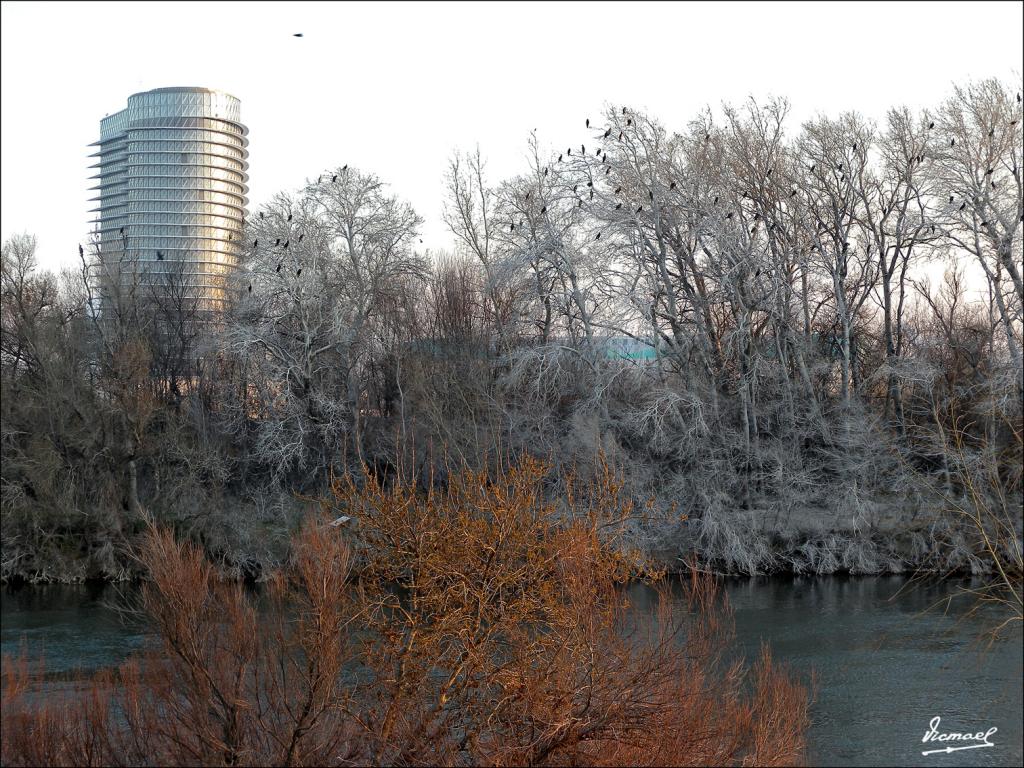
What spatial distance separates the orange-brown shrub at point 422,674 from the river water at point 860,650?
3412mm

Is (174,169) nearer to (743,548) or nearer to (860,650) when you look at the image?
(743,548)

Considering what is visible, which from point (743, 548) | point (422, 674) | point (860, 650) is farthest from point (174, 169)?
point (422, 674)

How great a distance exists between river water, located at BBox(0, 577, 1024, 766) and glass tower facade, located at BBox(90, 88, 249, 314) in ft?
145

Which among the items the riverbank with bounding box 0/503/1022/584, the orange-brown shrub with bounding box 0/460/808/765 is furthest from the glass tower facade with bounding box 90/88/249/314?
the orange-brown shrub with bounding box 0/460/808/765

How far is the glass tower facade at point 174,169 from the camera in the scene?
72062 mm

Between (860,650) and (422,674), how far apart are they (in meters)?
11.1

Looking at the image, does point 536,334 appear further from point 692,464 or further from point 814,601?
point 814,601

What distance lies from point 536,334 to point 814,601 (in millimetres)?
12912

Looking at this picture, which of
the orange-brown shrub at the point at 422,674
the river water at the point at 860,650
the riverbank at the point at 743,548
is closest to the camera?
the orange-brown shrub at the point at 422,674

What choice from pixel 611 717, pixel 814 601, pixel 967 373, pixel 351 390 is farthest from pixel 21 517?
pixel 967 373

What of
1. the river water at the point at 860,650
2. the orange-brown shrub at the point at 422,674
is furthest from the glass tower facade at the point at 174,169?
the orange-brown shrub at the point at 422,674

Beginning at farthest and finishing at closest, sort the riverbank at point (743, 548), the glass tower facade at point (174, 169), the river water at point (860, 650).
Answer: the glass tower facade at point (174, 169) → the riverbank at point (743, 548) → the river water at point (860, 650)

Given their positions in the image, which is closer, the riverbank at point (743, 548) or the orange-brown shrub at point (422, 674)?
the orange-brown shrub at point (422, 674)

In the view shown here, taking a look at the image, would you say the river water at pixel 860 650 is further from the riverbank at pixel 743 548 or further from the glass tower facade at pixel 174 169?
the glass tower facade at pixel 174 169
